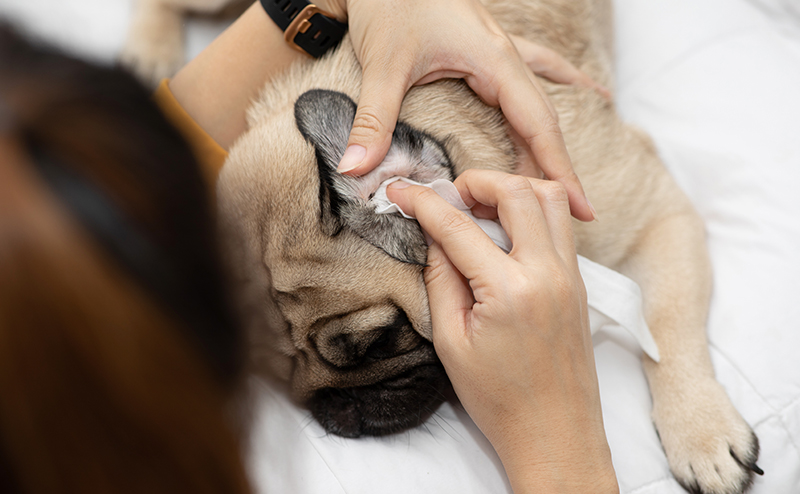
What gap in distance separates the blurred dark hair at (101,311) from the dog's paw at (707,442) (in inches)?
51.4

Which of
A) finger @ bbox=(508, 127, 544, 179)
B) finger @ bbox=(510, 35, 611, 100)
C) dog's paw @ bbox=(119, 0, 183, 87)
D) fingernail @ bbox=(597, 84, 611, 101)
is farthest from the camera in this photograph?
dog's paw @ bbox=(119, 0, 183, 87)

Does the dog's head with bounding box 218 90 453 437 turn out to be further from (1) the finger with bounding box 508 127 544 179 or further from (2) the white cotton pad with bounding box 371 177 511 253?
(1) the finger with bounding box 508 127 544 179

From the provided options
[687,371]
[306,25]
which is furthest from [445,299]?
[306,25]

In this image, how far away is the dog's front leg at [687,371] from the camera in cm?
144

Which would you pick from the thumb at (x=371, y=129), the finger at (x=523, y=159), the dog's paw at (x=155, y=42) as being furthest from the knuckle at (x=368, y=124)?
the dog's paw at (x=155, y=42)

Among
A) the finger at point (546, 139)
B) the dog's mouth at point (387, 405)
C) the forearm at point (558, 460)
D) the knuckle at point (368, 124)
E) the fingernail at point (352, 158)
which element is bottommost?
the forearm at point (558, 460)

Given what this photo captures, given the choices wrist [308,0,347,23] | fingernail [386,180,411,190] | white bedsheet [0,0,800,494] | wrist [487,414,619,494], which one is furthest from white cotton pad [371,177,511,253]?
wrist [308,0,347,23]

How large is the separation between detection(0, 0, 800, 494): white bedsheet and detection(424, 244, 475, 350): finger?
359 millimetres

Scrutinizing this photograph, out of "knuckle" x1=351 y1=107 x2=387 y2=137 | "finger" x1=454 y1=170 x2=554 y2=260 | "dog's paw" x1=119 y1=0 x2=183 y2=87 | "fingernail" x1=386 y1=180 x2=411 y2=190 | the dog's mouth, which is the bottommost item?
the dog's mouth

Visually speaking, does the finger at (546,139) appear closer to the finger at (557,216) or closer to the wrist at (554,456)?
the finger at (557,216)

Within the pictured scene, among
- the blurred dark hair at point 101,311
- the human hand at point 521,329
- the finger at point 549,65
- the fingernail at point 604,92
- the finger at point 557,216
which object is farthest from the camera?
the fingernail at point 604,92

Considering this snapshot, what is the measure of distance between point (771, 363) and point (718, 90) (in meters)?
1.13

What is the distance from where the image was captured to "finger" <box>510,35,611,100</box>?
1.82 metres

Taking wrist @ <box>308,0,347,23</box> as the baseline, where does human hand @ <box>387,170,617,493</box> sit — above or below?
below
